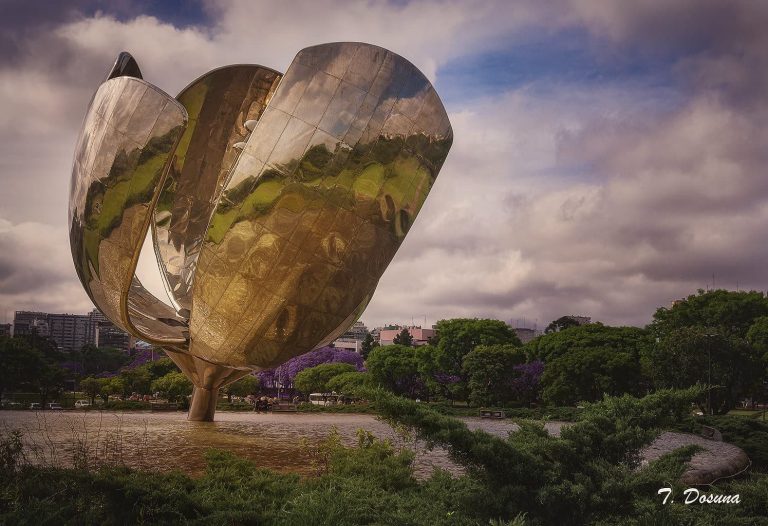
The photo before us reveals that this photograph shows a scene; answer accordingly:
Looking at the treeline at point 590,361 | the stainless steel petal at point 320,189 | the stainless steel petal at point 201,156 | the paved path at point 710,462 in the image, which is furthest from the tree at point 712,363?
the stainless steel petal at point 320,189

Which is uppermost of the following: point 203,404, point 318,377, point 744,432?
point 318,377

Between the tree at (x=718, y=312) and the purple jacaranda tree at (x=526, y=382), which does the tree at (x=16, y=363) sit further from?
the tree at (x=718, y=312)

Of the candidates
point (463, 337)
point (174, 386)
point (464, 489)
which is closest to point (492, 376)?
point (463, 337)

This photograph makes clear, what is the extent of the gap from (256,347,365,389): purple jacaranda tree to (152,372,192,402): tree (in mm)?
26438

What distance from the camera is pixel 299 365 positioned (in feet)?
203

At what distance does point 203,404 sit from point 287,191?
8.94 m

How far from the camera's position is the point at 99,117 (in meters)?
10.8

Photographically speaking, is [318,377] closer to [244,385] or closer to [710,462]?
[244,385]

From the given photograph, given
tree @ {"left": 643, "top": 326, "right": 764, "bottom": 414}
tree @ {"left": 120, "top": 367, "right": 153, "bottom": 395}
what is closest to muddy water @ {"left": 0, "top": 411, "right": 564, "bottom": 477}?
tree @ {"left": 120, "top": 367, "right": 153, "bottom": 395}

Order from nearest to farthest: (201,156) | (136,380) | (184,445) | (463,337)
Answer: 1. (184,445)
2. (201,156)
3. (136,380)
4. (463,337)

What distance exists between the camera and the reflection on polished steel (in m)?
10.0

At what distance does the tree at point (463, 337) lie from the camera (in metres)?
48.9

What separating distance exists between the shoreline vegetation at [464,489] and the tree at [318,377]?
138 feet

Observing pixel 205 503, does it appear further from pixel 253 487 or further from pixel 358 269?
pixel 358 269
